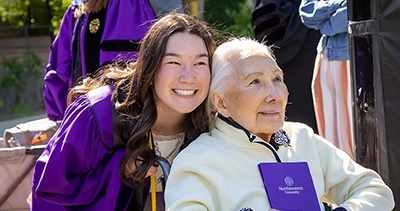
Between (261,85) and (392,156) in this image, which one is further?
(392,156)

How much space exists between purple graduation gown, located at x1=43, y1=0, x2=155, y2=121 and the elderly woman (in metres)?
0.94

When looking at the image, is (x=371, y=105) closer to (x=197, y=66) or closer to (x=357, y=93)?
(x=357, y=93)

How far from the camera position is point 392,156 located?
3363 millimetres

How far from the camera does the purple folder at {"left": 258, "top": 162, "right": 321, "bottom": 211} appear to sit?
2.57 meters

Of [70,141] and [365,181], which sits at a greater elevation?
[70,141]

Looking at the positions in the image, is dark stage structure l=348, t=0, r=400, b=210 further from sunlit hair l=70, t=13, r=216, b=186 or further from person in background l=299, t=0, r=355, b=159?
person in background l=299, t=0, r=355, b=159

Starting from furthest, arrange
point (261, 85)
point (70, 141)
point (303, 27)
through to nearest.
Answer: point (303, 27), point (70, 141), point (261, 85)

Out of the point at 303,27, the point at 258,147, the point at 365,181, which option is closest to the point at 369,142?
the point at 365,181

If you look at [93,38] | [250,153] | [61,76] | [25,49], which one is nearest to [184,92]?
[250,153]

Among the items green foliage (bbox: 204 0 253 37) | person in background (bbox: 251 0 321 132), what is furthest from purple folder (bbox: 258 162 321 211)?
green foliage (bbox: 204 0 253 37)

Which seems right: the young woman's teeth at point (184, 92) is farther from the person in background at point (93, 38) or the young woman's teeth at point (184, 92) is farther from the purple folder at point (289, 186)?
the person in background at point (93, 38)

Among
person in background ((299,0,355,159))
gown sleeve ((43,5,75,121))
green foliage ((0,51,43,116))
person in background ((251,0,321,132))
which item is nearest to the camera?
gown sleeve ((43,5,75,121))

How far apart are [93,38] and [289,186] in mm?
1834

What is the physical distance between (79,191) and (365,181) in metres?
1.12
